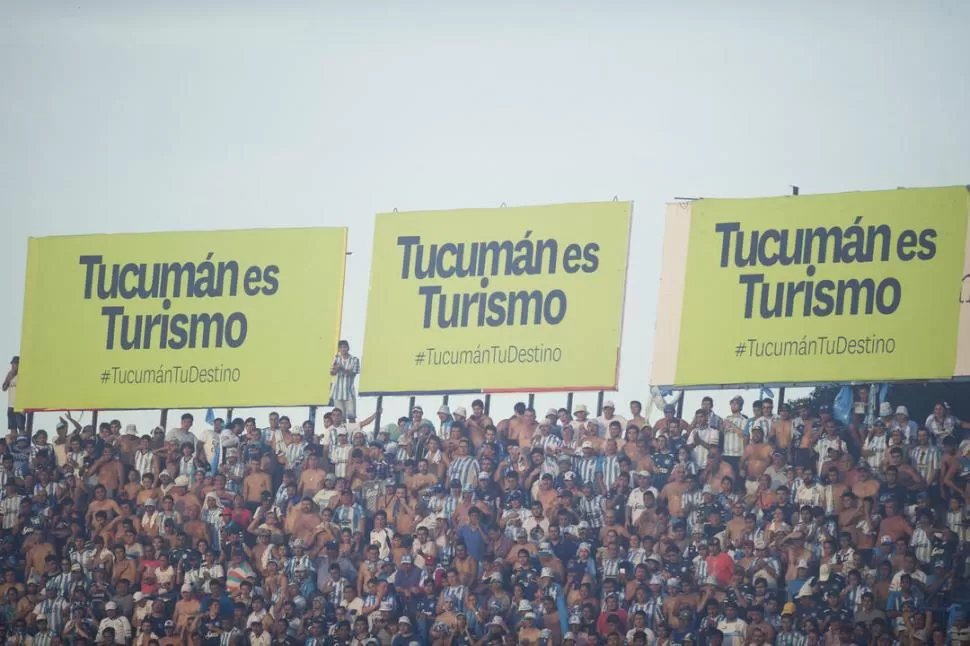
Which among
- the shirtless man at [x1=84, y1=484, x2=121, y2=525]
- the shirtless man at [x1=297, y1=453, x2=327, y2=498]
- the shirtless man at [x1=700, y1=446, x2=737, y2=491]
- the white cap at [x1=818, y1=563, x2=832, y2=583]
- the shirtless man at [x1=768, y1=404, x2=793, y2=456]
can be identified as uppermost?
the shirtless man at [x1=768, y1=404, x2=793, y2=456]

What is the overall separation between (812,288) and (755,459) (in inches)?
93.8

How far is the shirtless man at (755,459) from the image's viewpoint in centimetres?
1770

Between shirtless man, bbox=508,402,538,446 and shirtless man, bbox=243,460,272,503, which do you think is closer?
shirtless man, bbox=508,402,538,446

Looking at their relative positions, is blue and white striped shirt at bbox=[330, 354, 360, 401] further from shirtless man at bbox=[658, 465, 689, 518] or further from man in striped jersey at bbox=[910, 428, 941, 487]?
man in striped jersey at bbox=[910, 428, 941, 487]

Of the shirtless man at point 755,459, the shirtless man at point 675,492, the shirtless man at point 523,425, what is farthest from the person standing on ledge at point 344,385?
the shirtless man at point 755,459

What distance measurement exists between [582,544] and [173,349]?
655 centimetres

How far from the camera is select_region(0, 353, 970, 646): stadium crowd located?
1661 cm

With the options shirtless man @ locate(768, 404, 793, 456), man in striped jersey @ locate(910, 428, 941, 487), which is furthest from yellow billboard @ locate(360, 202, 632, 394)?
man in striped jersey @ locate(910, 428, 941, 487)

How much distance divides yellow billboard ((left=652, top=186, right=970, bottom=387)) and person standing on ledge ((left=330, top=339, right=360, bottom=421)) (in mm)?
3418

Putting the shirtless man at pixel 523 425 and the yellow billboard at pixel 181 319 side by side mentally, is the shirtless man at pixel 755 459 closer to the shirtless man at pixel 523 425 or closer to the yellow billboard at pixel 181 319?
the shirtless man at pixel 523 425

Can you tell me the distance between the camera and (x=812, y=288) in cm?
1938

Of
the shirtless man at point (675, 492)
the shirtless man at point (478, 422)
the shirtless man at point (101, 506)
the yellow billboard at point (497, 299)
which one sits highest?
the yellow billboard at point (497, 299)

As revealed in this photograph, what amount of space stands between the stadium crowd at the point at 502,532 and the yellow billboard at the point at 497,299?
943 mm

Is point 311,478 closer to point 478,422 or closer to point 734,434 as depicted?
point 478,422
